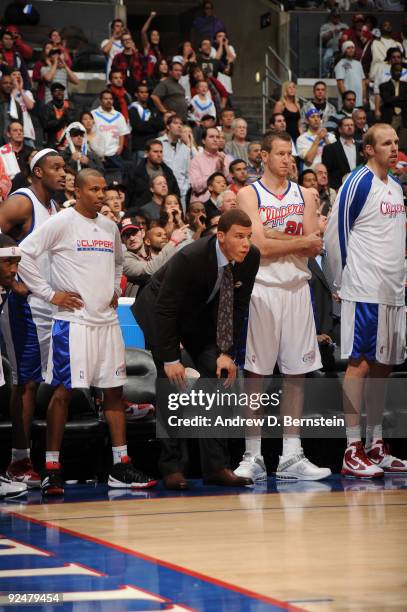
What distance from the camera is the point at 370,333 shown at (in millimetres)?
6852

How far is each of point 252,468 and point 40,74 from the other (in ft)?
31.8

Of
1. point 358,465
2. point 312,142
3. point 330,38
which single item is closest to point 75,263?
point 358,465

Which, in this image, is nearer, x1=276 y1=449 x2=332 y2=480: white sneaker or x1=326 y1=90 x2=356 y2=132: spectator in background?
x1=276 y1=449 x2=332 y2=480: white sneaker

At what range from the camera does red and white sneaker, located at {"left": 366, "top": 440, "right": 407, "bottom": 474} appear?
705 cm

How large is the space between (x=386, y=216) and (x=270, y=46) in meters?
14.5

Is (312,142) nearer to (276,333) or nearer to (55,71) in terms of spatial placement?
(55,71)

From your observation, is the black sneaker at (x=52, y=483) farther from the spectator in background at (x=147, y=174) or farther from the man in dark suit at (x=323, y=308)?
the spectator in background at (x=147, y=174)

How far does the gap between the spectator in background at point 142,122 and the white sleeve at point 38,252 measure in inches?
320

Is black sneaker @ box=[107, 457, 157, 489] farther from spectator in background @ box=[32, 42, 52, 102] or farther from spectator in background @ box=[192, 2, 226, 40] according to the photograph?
spectator in background @ box=[192, 2, 226, 40]

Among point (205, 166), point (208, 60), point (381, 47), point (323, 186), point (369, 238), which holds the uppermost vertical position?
point (381, 47)

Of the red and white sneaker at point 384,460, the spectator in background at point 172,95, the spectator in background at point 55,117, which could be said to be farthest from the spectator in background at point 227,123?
the red and white sneaker at point 384,460

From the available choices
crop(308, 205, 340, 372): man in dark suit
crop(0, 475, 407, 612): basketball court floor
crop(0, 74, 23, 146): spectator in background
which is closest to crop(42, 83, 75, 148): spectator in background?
crop(0, 74, 23, 146): spectator in background

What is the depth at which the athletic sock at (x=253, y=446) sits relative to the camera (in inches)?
266

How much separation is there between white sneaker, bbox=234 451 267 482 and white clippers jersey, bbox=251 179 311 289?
105 centimetres
